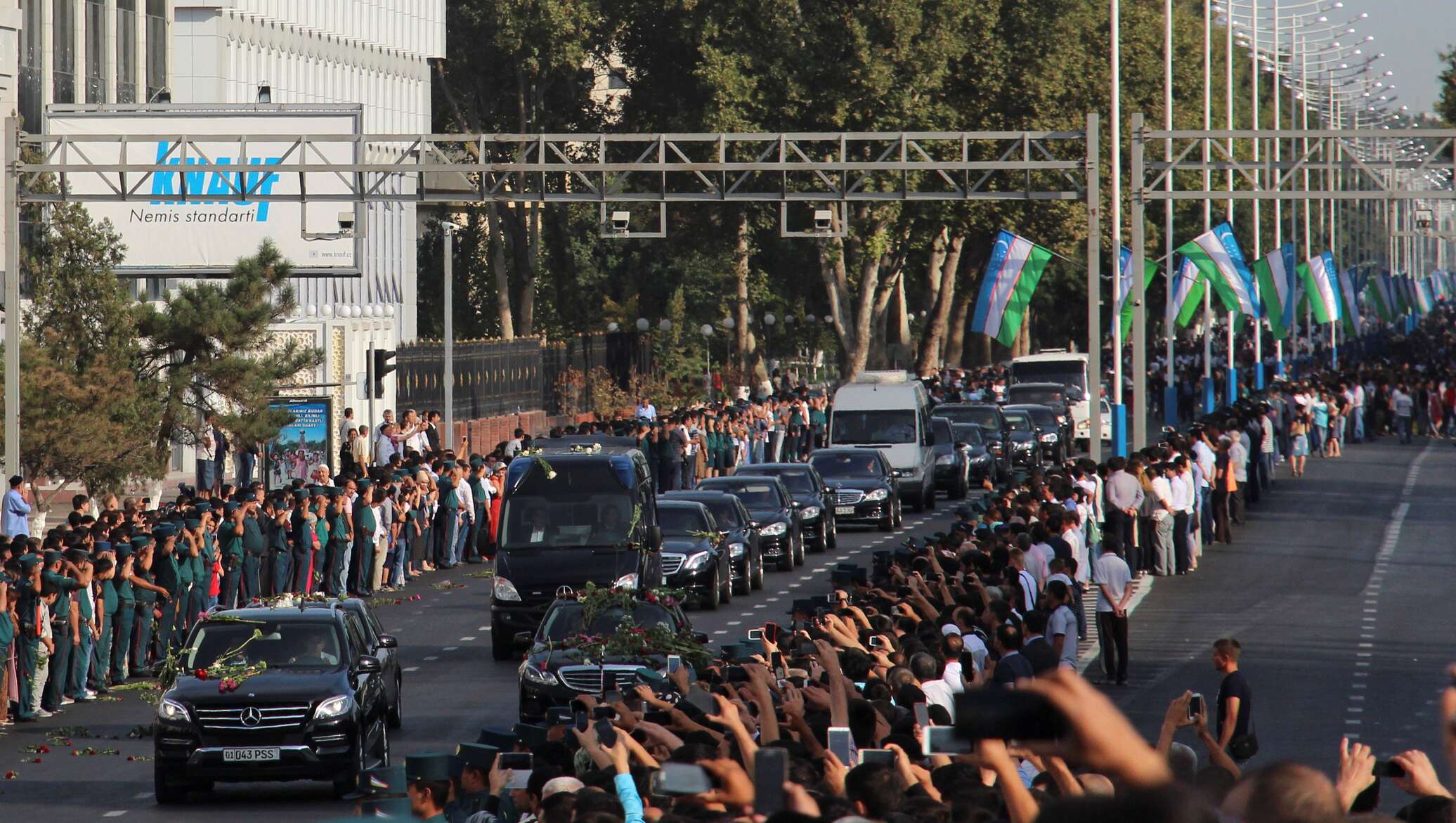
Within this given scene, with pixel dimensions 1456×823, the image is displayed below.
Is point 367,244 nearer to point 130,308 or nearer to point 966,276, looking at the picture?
point 966,276

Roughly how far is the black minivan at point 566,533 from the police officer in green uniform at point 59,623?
4.87 m

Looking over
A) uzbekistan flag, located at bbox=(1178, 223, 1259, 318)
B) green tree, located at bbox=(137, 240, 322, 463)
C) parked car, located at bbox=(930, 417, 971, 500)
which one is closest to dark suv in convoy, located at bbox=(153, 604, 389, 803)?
green tree, located at bbox=(137, 240, 322, 463)

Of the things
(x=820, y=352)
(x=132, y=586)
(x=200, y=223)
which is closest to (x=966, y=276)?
(x=820, y=352)

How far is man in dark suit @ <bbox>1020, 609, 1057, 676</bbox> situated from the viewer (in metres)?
14.8

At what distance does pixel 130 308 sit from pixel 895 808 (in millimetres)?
26723

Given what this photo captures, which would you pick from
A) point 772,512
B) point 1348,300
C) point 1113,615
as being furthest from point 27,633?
point 1348,300

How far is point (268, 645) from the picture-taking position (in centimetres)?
1764

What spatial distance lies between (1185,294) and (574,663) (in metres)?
33.9

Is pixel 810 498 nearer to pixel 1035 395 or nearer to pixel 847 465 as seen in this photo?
pixel 847 465

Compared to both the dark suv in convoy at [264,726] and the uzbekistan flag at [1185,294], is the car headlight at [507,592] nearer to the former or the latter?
the dark suv in convoy at [264,726]

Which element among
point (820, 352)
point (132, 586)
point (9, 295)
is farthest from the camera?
point (820, 352)

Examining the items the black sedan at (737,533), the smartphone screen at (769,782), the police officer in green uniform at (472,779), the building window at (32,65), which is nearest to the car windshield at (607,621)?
the police officer in green uniform at (472,779)

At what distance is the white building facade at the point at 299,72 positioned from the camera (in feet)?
156

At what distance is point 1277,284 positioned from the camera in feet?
171
